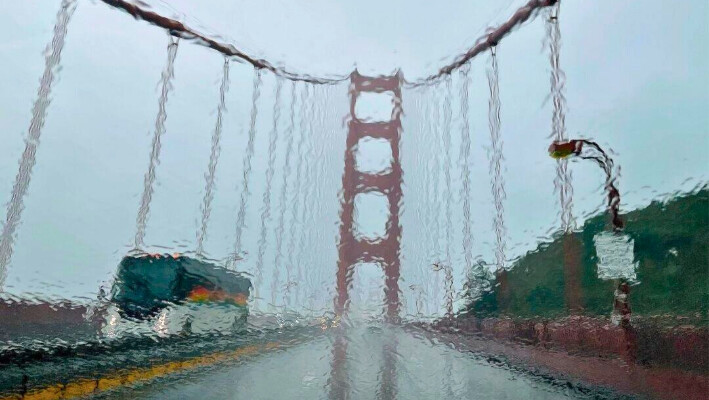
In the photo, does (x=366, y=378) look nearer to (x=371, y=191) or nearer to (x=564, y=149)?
(x=564, y=149)

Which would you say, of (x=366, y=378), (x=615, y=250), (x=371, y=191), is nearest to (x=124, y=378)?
(x=366, y=378)

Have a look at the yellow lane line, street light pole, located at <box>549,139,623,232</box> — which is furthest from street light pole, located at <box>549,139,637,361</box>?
the yellow lane line

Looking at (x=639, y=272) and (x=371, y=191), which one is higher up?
(x=371, y=191)

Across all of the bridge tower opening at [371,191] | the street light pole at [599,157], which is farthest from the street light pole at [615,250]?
the bridge tower opening at [371,191]

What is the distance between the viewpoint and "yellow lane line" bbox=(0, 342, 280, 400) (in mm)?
4059

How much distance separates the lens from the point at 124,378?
5.10 metres

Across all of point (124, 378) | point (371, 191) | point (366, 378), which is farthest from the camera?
point (371, 191)

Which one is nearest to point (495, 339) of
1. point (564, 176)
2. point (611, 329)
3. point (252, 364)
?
point (611, 329)

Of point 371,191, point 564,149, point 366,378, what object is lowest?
point 366,378

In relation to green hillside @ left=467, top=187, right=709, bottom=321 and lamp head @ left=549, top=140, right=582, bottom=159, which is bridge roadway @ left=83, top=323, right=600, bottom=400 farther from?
lamp head @ left=549, top=140, right=582, bottom=159

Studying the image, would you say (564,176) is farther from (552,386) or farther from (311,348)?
(311,348)

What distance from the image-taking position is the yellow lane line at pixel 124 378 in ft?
13.3

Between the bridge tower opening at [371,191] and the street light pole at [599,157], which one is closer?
the street light pole at [599,157]

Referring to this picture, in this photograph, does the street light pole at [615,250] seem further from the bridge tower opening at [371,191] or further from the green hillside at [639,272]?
the bridge tower opening at [371,191]
